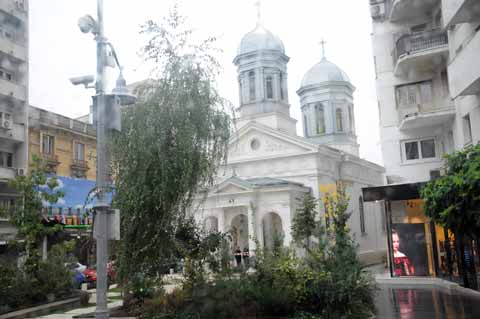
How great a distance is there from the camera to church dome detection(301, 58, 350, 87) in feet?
171

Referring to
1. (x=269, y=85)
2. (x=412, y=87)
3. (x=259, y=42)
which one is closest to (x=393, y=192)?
(x=412, y=87)

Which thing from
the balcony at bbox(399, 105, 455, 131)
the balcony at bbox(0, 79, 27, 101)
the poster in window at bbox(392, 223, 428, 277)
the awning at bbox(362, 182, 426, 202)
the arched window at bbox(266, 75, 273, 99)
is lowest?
the poster in window at bbox(392, 223, 428, 277)

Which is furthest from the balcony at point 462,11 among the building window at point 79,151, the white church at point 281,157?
the building window at point 79,151

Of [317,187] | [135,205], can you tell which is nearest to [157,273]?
[135,205]

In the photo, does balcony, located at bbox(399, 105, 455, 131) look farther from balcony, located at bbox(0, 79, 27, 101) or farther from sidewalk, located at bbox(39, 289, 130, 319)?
balcony, located at bbox(0, 79, 27, 101)

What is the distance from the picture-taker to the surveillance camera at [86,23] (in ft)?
30.1

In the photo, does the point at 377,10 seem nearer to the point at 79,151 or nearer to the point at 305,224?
the point at 305,224

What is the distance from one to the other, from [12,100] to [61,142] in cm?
645

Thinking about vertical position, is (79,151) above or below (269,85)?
below

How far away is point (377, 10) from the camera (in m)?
25.7

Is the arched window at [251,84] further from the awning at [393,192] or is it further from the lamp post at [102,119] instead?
the lamp post at [102,119]

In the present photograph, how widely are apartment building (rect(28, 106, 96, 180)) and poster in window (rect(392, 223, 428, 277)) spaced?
20.5 m

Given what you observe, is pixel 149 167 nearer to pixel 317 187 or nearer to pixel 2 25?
pixel 2 25

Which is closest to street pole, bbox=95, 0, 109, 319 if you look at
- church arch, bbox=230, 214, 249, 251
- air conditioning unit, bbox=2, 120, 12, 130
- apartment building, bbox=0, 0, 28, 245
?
apartment building, bbox=0, 0, 28, 245
